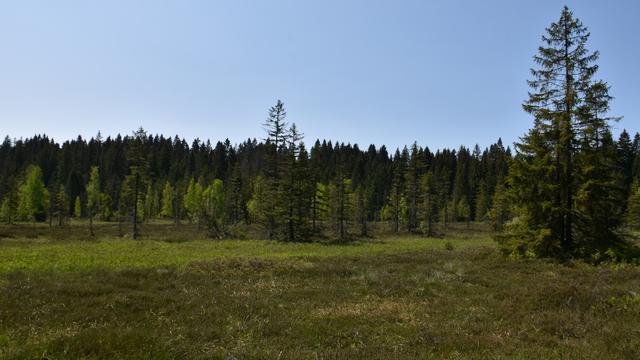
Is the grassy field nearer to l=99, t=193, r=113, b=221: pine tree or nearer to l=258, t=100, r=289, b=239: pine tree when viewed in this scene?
l=258, t=100, r=289, b=239: pine tree

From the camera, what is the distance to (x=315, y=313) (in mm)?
12117

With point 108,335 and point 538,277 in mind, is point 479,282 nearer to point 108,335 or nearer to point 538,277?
point 538,277

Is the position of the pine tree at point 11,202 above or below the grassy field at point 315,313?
above

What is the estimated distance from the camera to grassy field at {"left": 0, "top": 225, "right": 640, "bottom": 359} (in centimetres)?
830

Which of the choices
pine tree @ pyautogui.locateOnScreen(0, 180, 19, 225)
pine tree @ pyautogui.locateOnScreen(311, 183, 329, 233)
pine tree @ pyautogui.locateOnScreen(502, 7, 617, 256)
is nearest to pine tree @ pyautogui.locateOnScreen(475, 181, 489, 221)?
pine tree @ pyautogui.locateOnScreen(311, 183, 329, 233)

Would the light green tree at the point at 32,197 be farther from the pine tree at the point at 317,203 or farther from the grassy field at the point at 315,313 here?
the grassy field at the point at 315,313

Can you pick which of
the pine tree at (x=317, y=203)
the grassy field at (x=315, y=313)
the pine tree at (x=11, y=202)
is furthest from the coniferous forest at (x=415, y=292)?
the pine tree at (x=11, y=202)

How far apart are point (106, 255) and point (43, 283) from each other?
12656mm

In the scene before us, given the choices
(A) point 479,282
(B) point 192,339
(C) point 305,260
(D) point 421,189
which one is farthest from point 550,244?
(D) point 421,189

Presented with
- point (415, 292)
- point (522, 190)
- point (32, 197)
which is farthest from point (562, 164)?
point (32, 197)

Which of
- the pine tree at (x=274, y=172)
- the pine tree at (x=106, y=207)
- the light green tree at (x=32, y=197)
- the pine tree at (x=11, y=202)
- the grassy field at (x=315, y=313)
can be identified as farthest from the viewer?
the pine tree at (x=106, y=207)

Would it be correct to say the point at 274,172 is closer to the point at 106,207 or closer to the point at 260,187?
the point at 260,187

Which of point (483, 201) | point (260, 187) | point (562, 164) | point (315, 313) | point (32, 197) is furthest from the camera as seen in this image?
point (483, 201)

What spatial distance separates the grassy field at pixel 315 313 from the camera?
27.2 ft
